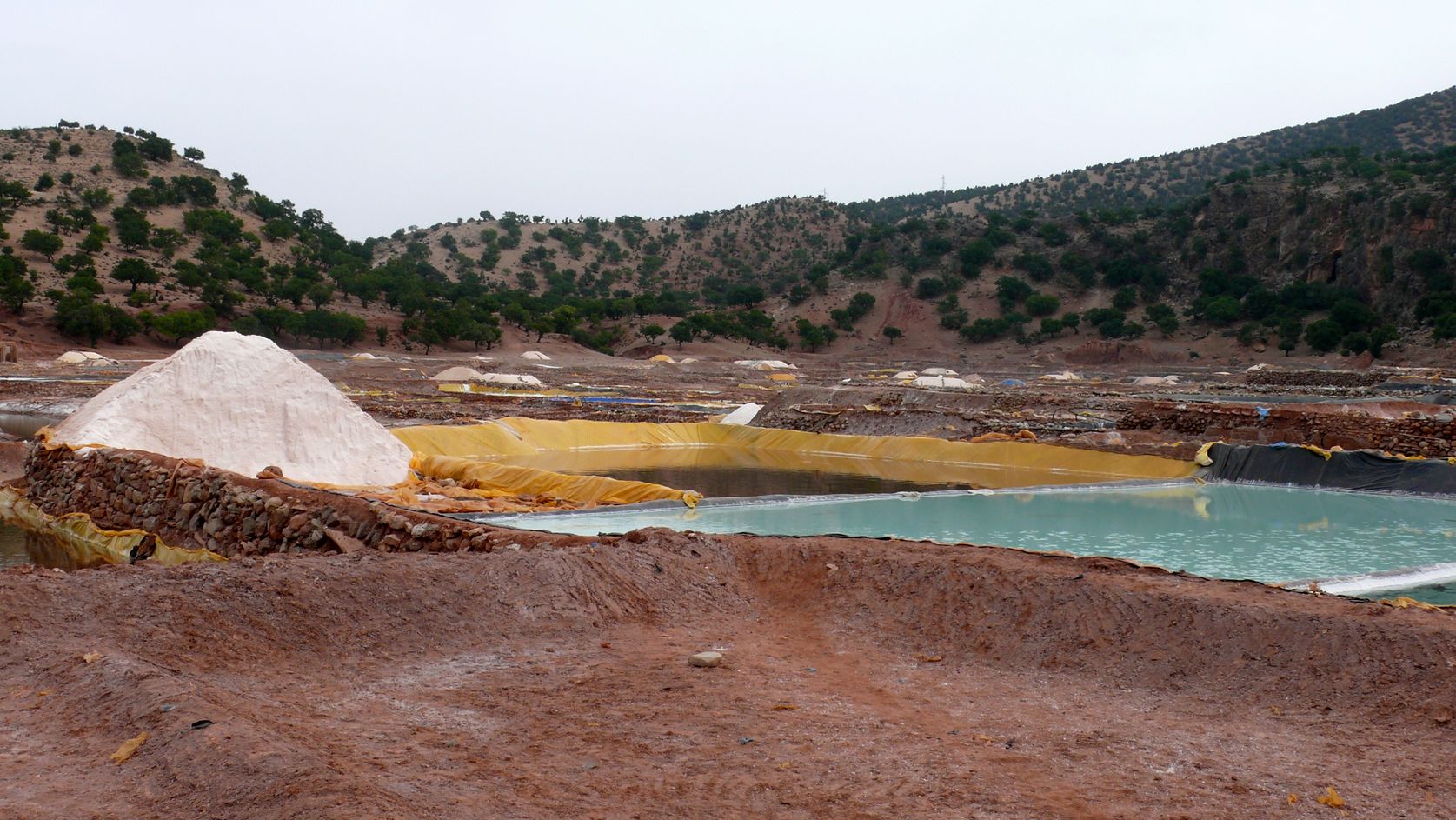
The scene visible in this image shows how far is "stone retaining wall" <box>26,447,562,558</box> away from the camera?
30.1 feet

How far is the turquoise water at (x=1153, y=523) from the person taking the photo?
9.99 metres

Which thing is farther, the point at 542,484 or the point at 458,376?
the point at 458,376

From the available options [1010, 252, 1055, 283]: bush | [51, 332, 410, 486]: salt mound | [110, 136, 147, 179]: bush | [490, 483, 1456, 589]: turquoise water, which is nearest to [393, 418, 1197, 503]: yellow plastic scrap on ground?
[51, 332, 410, 486]: salt mound

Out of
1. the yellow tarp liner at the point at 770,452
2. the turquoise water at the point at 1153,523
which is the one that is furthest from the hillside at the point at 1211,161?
the turquoise water at the point at 1153,523

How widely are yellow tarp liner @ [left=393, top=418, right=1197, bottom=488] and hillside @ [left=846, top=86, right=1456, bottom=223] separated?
228 ft

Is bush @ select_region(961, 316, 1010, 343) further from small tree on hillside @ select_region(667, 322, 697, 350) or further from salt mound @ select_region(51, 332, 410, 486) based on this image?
salt mound @ select_region(51, 332, 410, 486)

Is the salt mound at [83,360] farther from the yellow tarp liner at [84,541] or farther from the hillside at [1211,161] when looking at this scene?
the hillside at [1211,161]

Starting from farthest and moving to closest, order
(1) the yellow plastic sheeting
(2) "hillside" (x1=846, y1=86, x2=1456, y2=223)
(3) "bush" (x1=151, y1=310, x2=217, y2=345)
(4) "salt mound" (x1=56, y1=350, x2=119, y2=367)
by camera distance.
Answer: (2) "hillside" (x1=846, y1=86, x2=1456, y2=223)
(3) "bush" (x1=151, y1=310, x2=217, y2=345)
(4) "salt mound" (x1=56, y1=350, x2=119, y2=367)
(1) the yellow plastic sheeting

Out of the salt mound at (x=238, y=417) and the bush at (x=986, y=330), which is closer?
the salt mound at (x=238, y=417)

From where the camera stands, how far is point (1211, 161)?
96.8 metres

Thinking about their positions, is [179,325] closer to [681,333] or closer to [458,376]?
[458,376]

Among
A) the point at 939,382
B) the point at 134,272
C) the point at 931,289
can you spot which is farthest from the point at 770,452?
the point at 931,289

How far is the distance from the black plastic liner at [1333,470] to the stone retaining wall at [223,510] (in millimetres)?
11830

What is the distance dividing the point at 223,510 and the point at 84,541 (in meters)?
2.13
